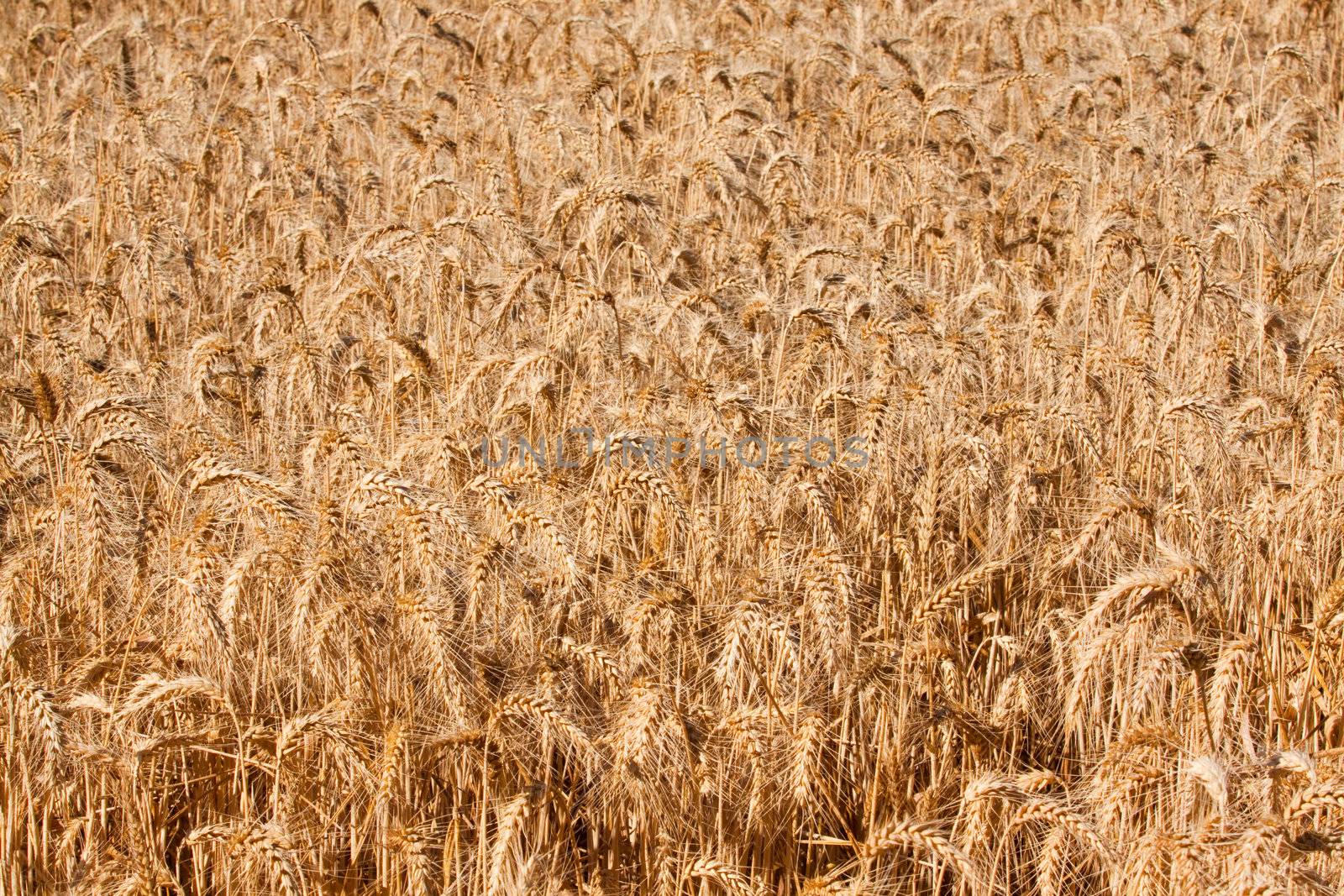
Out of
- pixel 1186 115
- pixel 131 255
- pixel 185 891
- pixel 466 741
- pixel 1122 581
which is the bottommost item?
pixel 185 891

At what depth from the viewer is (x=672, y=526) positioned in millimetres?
3154

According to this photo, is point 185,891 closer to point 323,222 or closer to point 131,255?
point 131,255

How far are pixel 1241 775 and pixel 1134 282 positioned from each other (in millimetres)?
2385

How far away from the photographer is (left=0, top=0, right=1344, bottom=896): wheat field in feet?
8.29

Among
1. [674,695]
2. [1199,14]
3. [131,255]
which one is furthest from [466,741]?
[1199,14]

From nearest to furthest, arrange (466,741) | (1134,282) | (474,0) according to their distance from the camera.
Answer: (466,741) < (1134,282) < (474,0)

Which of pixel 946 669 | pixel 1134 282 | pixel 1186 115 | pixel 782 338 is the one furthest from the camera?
pixel 1186 115

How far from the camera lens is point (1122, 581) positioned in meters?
2.46

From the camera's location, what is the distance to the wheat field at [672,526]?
2.53 metres

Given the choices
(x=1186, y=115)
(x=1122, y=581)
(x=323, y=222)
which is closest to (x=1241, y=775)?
(x=1122, y=581)

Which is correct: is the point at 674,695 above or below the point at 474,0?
below

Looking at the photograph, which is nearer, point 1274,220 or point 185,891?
point 185,891

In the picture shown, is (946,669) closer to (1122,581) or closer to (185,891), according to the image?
(1122,581)

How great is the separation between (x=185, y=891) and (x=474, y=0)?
7.31 m
